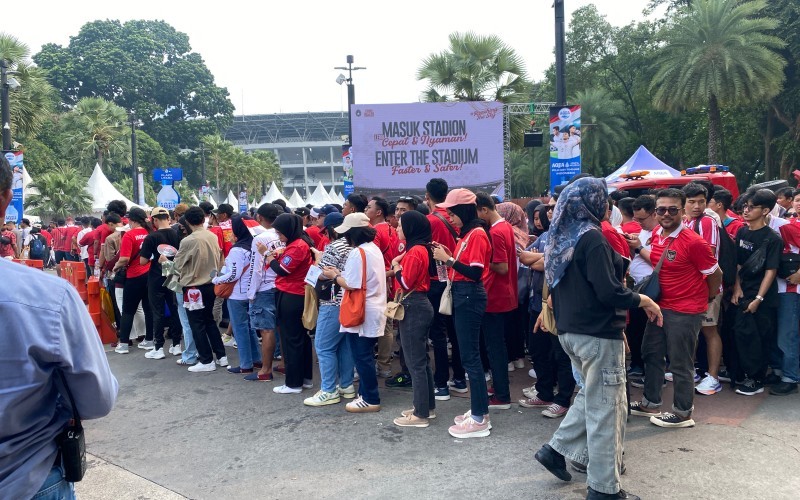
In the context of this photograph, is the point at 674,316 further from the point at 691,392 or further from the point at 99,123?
the point at 99,123

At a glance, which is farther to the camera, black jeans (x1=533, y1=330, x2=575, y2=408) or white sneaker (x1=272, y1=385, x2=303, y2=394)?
white sneaker (x1=272, y1=385, x2=303, y2=394)

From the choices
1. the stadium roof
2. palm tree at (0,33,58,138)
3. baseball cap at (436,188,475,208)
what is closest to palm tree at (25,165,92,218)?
palm tree at (0,33,58,138)

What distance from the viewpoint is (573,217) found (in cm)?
391

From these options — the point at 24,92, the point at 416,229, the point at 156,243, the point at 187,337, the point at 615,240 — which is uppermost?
the point at 24,92

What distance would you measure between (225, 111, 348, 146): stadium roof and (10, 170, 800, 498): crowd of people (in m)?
117

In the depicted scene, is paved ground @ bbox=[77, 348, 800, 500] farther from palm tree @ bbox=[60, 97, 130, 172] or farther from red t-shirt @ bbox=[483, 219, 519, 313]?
palm tree @ bbox=[60, 97, 130, 172]

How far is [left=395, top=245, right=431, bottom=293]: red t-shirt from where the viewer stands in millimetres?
5355

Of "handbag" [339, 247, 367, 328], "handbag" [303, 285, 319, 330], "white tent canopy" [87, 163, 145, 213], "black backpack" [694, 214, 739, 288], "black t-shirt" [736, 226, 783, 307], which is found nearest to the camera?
"handbag" [339, 247, 367, 328]

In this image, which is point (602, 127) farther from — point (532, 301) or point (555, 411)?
point (555, 411)

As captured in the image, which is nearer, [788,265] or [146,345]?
[788,265]

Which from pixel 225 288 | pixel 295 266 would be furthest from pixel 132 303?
pixel 295 266

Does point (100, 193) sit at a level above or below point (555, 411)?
above

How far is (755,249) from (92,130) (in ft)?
154

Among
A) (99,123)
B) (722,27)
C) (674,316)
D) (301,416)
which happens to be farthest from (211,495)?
(99,123)
